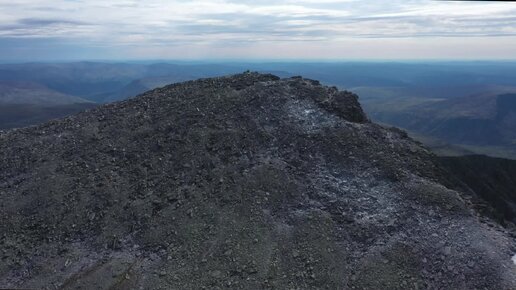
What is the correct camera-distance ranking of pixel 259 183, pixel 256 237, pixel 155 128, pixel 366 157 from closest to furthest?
pixel 256 237 < pixel 259 183 < pixel 366 157 < pixel 155 128

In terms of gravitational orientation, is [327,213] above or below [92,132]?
below

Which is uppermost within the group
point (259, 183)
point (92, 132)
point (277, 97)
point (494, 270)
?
point (277, 97)

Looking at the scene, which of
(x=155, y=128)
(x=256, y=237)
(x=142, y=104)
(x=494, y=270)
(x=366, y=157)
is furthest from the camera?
(x=142, y=104)

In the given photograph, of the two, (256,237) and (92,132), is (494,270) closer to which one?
(256,237)

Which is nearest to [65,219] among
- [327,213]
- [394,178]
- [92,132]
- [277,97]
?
[92,132]

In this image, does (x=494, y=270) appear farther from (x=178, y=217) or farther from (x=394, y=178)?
(x=178, y=217)

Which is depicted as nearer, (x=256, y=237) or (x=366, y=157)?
(x=256, y=237)
